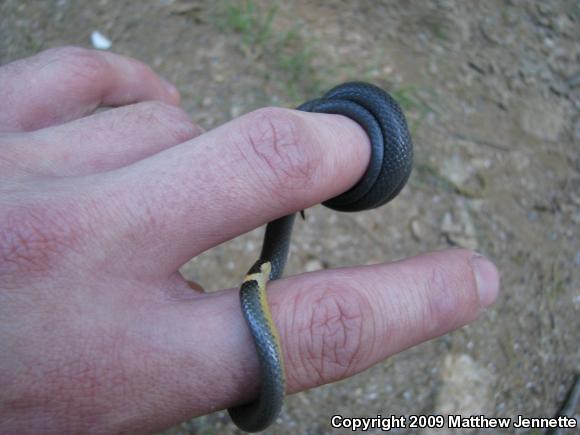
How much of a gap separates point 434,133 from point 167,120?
1.86 m

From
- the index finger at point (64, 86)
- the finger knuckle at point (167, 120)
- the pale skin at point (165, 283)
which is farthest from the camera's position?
the index finger at point (64, 86)

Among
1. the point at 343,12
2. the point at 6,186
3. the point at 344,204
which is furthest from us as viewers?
the point at 343,12

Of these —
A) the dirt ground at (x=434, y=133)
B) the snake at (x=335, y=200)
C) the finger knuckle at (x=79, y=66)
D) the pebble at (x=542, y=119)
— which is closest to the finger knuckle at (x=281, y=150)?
the snake at (x=335, y=200)

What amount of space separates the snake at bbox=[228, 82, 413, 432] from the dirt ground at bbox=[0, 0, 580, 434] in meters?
0.91

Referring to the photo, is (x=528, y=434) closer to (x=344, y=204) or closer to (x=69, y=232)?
(x=344, y=204)

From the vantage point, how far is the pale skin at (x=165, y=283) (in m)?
1.43

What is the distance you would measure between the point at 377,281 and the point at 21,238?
1.00 meters

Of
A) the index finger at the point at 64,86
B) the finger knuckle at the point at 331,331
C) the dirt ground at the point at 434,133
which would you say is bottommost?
the dirt ground at the point at 434,133

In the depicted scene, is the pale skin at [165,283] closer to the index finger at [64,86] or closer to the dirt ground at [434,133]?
the index finger at [64,86]

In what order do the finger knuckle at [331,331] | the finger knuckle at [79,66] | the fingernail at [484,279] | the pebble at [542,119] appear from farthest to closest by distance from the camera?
the pebble at [542,119]
the finger knuckle at [79,66]
the fingernail at [484,279]
the finger knuckle at [331,331]

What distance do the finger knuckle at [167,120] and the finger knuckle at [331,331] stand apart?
693mm

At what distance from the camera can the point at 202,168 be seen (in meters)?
1.56

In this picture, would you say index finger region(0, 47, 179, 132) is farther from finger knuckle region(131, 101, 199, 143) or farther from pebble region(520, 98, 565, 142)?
pebble region(520, 98, 565, 142)

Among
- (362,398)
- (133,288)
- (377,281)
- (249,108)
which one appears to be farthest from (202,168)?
(249,108)
